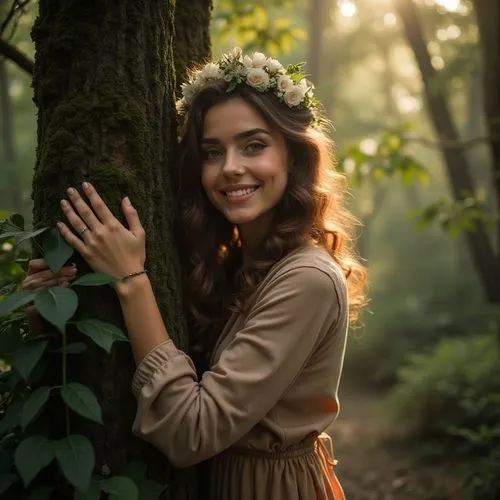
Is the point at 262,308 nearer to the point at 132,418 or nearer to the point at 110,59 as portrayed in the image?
the point at 132,418

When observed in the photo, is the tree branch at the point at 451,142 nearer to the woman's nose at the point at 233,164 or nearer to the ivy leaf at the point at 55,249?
the woman's nose at the point at 233,164

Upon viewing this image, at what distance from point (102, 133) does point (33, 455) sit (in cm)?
101

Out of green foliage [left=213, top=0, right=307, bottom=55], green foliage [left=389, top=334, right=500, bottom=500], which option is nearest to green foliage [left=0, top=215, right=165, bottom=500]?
green foliage [left=213, top=0, right=307, bottom=55]

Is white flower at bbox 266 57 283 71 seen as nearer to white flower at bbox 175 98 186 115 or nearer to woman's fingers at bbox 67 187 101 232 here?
white flower at bbox 175 98 186 115

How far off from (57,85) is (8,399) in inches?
40.5

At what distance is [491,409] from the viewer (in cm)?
746

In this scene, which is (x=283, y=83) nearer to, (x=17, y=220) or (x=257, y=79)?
(x=257, y=79)

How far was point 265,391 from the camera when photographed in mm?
2059

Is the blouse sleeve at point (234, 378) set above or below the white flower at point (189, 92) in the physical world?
Result: below

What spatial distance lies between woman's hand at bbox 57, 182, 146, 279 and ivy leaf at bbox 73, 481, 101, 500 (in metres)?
0.62

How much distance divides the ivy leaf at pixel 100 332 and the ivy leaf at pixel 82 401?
132mm

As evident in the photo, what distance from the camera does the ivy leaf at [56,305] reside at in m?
1.63

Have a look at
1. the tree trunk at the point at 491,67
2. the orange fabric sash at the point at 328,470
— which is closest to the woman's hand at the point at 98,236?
the orange fabric sash at the point at 328,470

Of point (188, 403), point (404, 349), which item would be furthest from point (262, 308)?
point (404, 349)
